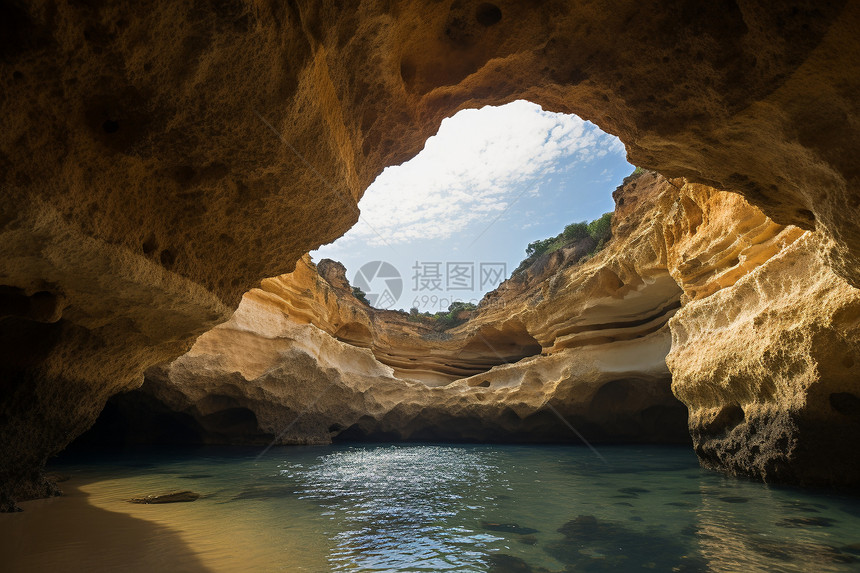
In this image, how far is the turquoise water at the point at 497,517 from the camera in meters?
3.44

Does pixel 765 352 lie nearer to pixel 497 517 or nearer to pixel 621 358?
pixel 497 517

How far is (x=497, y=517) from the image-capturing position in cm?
479

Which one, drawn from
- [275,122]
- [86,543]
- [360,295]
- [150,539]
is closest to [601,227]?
[360,295]

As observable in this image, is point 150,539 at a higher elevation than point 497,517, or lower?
higher

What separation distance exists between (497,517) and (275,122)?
435cm

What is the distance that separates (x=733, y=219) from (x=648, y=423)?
27.5 feet

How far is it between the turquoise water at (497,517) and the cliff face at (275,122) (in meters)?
2.14

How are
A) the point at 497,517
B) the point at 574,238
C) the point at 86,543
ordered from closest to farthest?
the point at 86,543
the point at 497,517
the point at 574,238

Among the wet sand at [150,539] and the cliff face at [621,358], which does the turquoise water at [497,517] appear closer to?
the wet sand at [150,539]

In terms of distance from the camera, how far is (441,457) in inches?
428

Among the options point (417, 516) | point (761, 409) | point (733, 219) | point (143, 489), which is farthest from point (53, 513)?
point (733, 219)

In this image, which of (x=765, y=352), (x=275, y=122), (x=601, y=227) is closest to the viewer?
(x=275, y=122)

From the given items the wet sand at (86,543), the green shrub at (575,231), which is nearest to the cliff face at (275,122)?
the wet sand at (86,543)

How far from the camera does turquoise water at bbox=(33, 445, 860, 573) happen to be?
3443 millimetres
